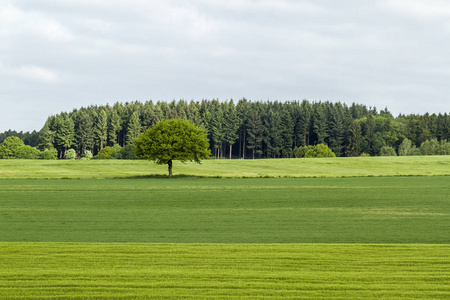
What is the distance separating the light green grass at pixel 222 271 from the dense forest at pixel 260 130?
388ft

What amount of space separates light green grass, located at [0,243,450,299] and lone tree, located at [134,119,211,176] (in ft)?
128

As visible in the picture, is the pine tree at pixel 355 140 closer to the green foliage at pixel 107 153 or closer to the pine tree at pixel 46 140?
the green foliage at pixel 107 153

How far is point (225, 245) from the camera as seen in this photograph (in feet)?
46.3

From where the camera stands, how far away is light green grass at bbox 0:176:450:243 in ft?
54.5

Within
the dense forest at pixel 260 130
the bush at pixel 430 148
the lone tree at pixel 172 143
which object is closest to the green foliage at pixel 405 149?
the bush at pixel 430 148

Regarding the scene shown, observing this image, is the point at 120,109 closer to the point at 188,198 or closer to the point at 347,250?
the point at 188,198

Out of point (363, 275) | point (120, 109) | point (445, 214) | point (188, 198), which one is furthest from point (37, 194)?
point (120, 109)

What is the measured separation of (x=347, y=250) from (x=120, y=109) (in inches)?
5820

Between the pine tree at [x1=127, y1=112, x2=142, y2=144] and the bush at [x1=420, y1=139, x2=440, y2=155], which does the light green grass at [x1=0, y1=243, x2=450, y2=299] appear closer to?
the bush at [x1=420, y1=139, x2=440, y2=155]

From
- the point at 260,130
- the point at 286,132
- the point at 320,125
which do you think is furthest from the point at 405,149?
the point at 260,130

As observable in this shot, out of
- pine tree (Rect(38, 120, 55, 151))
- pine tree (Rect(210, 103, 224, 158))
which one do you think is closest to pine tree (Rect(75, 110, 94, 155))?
pine tree (Rect(38, 120, 55, 151))

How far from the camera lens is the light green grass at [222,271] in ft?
29.2

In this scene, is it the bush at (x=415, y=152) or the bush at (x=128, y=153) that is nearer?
the bush at (x=128, y=153)

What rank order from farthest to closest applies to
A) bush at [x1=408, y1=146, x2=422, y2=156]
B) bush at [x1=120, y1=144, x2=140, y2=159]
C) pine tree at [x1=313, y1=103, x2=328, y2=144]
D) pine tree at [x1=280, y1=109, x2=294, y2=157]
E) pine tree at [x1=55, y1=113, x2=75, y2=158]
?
pine tree at [x1=280, y1=109, x2=294, y2=157], pine tree at [x1=313, y1=103, x2=328, y2=144], pine tree at [x1=55, y1=113, x2=75, y2=158], bush at [x1=408, y1=146, x2=422, y2=156], bush at [x1=120, y1=144, x2=140, y2=159]
